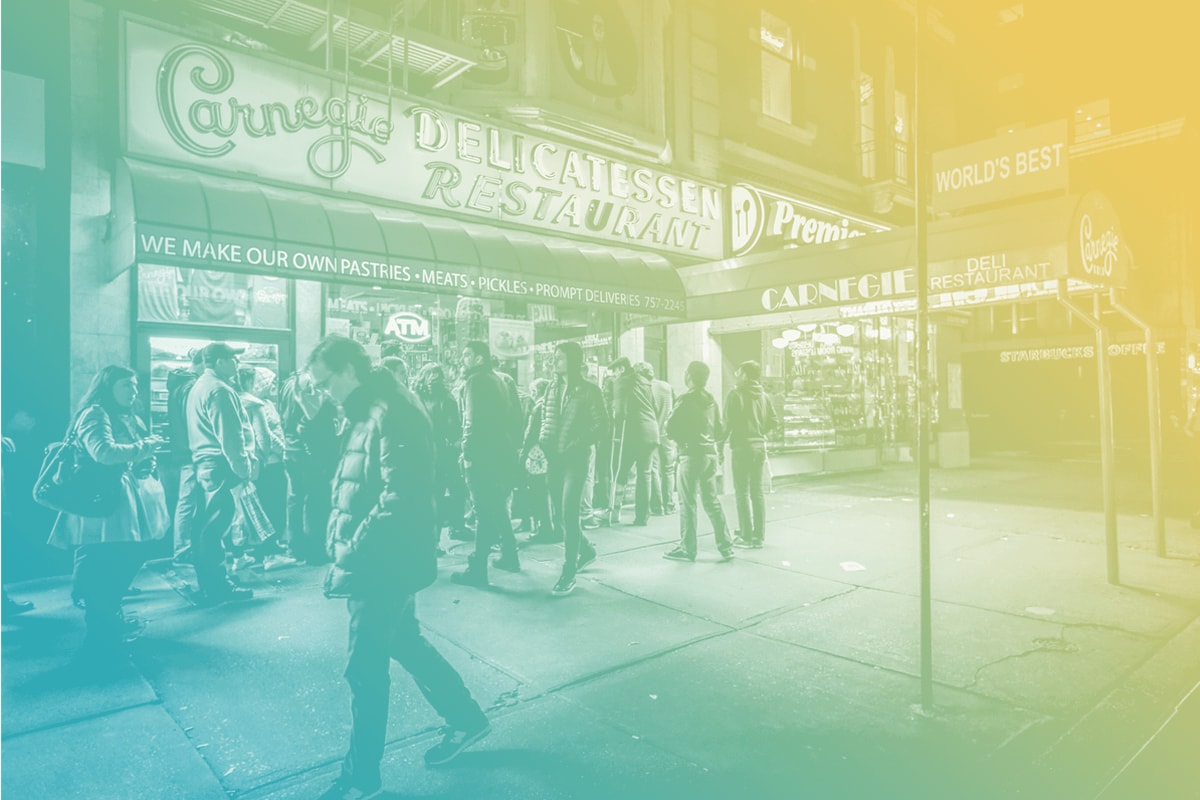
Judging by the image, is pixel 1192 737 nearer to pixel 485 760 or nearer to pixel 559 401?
pixel 485 760

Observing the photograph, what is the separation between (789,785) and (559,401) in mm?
4490

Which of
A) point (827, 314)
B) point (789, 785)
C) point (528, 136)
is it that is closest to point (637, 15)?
point (528, 136)

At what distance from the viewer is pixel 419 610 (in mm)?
5906

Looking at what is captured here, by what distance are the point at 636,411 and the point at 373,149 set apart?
15.0ft

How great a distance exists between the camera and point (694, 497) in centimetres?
764

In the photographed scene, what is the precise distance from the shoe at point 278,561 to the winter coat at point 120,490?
2.45 m

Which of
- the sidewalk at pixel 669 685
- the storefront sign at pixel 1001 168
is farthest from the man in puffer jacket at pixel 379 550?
the storefront sign at pixel 1001 168

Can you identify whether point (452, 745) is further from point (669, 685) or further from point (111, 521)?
point (111, 521)

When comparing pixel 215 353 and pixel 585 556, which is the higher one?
pixel 215 353

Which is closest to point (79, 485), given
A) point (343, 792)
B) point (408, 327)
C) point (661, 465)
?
point (343, 792)

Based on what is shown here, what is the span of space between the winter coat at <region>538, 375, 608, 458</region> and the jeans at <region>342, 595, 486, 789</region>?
11.6 ft

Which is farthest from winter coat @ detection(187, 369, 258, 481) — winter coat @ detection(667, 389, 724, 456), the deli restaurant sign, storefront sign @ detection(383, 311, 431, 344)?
winter coat @ detection(667, 389, 724, 456)

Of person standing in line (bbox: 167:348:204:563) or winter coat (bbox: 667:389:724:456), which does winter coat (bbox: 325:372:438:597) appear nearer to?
person standing in line (bbox: 167:348:204:563)

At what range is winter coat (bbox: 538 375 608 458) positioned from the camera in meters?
6.88
